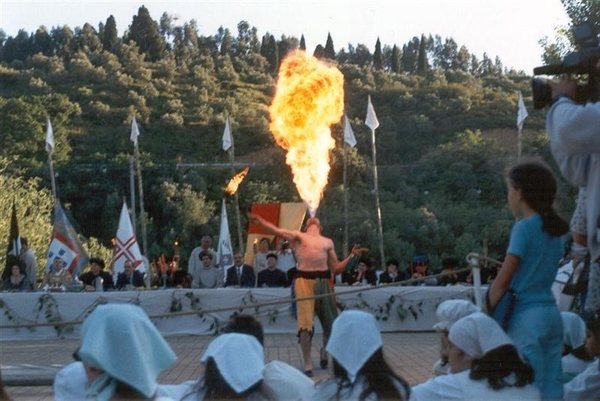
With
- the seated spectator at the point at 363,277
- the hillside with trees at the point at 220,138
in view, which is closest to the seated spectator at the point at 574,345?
the seated spectator at the point at 363,277

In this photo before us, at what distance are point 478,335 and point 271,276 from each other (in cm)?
1427

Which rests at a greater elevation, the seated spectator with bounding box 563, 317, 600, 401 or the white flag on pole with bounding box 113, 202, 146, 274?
the seated spectator with bounding box 563, 317, 600, 401

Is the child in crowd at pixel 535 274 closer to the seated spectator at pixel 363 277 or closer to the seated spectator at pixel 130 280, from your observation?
the seated spectator at pixel 363 277

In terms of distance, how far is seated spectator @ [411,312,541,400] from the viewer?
5391 millimetres

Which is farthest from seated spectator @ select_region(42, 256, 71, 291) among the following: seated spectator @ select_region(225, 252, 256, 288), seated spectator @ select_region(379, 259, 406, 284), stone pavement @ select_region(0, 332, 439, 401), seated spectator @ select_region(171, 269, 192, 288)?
seated spectator @ select_region(379, 259, 406, 284)

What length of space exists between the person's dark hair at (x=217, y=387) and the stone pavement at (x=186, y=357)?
6614 millimetres

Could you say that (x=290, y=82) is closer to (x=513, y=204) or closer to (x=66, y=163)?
(x=513, y=204)

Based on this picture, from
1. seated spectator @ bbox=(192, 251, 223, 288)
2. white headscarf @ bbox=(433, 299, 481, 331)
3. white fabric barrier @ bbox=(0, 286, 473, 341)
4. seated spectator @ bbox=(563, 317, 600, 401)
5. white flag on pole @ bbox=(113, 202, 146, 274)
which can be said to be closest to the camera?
seated spectator @ bbox=(563, 317, 600, 401)

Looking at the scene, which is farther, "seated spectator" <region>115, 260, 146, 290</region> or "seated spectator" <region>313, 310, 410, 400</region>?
"seated spectator" <region>115, 260, 146, 290</region>

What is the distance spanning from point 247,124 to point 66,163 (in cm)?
1422

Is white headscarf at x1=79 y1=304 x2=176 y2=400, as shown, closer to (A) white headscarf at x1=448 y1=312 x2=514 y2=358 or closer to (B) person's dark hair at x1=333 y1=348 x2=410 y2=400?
(B) person's dark hair at x1=333 y1=348 x2=410 y2=400

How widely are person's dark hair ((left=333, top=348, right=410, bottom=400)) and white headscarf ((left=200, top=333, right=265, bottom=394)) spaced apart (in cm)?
44

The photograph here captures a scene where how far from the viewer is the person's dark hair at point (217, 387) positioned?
501cm

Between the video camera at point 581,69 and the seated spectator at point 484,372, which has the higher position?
the video camera at point 581,69
